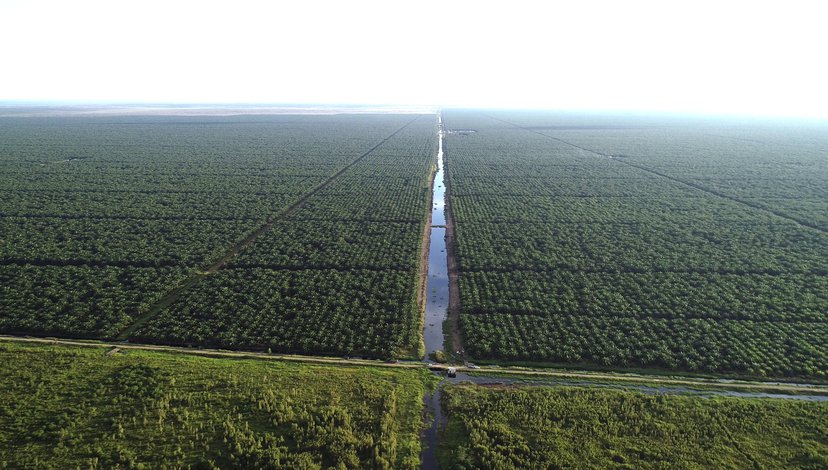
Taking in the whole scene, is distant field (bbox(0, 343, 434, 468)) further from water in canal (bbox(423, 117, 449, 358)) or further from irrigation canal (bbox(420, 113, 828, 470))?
water in canal (bbox(423, 117, 449, 358))

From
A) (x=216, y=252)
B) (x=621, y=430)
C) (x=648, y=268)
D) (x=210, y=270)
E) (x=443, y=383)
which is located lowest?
(x=621, y=430)

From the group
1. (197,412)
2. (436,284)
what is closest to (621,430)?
(436,284)

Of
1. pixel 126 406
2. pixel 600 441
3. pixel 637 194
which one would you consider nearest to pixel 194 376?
pixel 126 406

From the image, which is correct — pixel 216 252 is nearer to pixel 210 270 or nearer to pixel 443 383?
pixel 210 270

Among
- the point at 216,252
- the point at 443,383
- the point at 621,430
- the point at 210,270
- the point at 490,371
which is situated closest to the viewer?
the point at 621,430

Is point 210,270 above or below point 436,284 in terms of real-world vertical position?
above

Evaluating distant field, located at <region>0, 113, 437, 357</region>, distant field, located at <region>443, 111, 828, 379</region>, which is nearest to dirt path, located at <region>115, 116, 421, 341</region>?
distant field, located at <region>0, 113, 437, 357</region>

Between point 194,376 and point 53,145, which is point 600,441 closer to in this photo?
point 194,376
